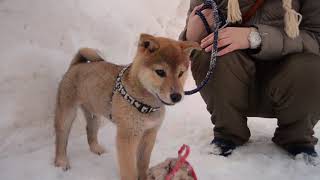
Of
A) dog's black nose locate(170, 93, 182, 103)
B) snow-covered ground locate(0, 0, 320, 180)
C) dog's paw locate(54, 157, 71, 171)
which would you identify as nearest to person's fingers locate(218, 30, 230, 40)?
→ dog's black nose locate(170, 93, 182, 103)

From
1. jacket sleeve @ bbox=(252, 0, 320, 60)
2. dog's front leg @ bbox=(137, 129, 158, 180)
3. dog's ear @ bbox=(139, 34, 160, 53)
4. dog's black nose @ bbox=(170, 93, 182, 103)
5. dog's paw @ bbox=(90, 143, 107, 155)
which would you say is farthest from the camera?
dog's paw @ bbox=(90, 143, 107, 155)

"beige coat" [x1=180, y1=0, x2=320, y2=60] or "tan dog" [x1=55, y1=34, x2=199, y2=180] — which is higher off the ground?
"beige coat" [x1=180, y1=0, x2=320, y2=60]

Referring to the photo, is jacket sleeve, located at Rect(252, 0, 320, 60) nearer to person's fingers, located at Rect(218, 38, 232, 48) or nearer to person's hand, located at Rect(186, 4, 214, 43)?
person's fingers, located at Rect(218, 38, 232, 48)

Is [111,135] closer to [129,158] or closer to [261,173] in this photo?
[129,158]

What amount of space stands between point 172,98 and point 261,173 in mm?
820

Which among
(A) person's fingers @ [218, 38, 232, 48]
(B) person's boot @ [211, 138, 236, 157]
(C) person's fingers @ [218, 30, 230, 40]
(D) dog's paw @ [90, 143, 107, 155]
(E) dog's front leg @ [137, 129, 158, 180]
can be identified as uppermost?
(C) person's fingers @ [218, 30, 230, 40]

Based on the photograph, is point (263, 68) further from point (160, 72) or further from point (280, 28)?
point (160, 72)

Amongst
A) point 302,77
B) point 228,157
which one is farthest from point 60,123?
point 302,77

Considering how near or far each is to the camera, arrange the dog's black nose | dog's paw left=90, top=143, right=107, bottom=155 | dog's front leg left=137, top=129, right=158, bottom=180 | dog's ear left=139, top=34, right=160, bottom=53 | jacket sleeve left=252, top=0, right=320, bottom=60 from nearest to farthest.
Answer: the dog's black nose
dog's ear left=139, top=34, right=160, bottom=53
dog's front leg left=137, top=129, right=158, bottom=180
jacket sleeve left=252, top=0, right=320, bottom=60
dog's paw left=90, top=143, right=107, bottom=155

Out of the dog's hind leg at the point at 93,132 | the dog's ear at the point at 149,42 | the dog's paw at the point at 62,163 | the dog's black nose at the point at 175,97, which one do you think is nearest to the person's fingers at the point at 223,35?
the dog's ear at the point at 149,42

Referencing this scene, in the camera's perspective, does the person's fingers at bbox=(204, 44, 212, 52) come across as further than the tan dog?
Yes

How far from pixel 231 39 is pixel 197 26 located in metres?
0.31

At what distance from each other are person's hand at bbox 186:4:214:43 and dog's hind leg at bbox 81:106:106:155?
85cm

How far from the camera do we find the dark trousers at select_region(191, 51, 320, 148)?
269 centimetres
